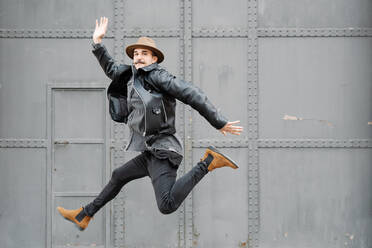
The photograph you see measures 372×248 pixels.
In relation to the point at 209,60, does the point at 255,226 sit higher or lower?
lower

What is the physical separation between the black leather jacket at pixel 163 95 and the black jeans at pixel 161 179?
168 mm

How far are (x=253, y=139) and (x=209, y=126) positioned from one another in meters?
0.56

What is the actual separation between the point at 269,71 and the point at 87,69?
2258 millimetres

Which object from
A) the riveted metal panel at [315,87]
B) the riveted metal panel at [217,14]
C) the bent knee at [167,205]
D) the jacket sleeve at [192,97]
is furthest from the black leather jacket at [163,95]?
the riveted metal panel at [315,87]

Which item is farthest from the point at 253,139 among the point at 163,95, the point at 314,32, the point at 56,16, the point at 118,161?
the point at 56,16

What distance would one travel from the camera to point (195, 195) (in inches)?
239

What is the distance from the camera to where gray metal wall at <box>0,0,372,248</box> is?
606 centimetres

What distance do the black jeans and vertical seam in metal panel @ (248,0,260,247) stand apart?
2.04 metres

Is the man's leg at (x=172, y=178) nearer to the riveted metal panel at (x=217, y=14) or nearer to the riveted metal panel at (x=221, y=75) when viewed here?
the riveted metal panel at (x=221, y=75)

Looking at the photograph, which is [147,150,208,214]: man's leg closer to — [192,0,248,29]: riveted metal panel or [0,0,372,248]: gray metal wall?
[0,0,372,248]: gray metal wall

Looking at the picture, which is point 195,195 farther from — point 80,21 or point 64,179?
point 80,21

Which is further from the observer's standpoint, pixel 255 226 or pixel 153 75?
pixel 255 226

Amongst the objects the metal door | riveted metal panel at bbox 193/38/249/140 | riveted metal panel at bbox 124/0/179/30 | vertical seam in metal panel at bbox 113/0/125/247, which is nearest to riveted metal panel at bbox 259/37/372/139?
riveted metal panel at bbox 193/38/249/140

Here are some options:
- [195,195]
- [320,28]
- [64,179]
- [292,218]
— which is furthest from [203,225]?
[320,28]
